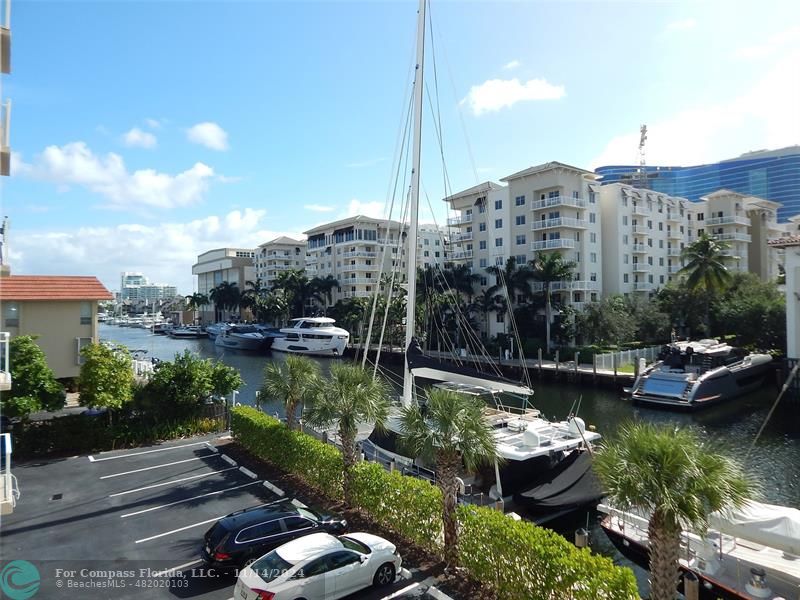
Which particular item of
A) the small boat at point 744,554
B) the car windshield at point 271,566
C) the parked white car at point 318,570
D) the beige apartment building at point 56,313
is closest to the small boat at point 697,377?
the small boat at point 744,554

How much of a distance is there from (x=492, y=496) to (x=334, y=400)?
642cm

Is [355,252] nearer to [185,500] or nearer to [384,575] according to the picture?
[185,500]

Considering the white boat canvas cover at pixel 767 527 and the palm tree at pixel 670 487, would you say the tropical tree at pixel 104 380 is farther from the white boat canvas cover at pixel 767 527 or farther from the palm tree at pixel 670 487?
the white boat canvas cover at pixel 767 527

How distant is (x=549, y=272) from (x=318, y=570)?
148 feet

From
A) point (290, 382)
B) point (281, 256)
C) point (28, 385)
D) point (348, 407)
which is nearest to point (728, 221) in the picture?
point (290, 382)

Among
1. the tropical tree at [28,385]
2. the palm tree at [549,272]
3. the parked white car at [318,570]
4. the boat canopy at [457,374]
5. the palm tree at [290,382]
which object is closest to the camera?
the parked white car at [318,570]

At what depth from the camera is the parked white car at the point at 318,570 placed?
913cm

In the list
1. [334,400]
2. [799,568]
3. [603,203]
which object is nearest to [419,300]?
[603,203]

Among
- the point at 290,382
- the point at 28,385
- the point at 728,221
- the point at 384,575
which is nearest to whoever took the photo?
the point at 384,575

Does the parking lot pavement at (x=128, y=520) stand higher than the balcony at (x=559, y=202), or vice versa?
the balcony at (x=559, y=202)

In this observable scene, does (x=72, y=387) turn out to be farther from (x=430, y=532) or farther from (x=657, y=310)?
(x=657, y=310)

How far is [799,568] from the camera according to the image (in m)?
10.9

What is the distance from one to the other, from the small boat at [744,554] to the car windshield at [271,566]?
7.53 metres

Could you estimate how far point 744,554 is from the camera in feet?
38.4
